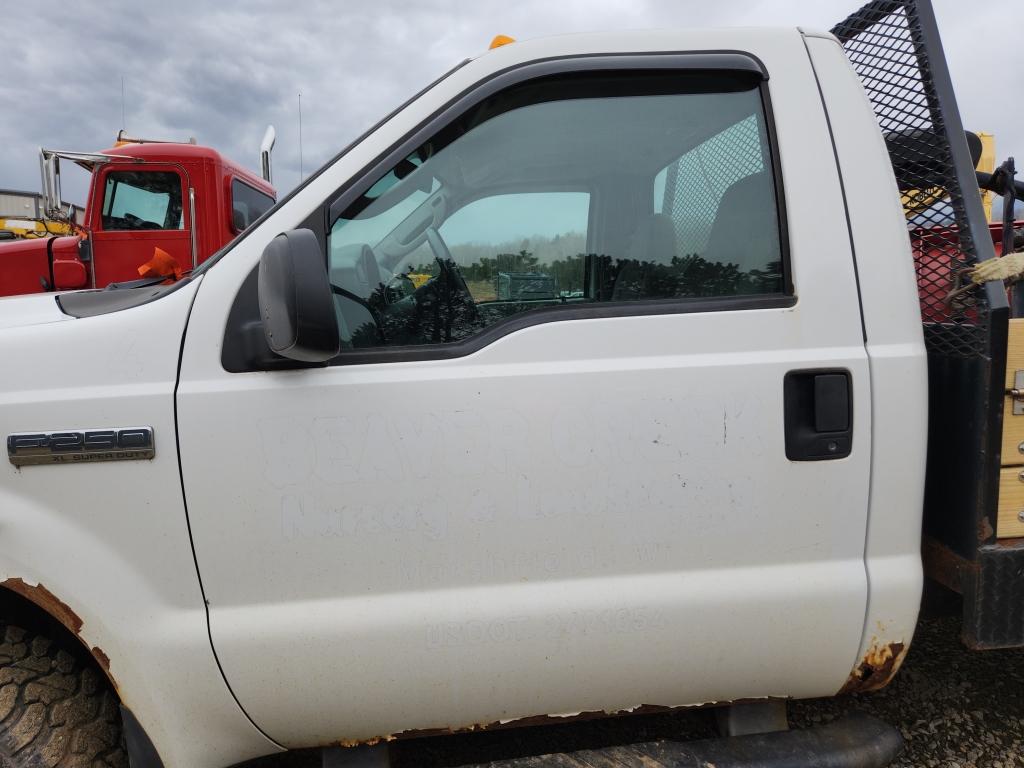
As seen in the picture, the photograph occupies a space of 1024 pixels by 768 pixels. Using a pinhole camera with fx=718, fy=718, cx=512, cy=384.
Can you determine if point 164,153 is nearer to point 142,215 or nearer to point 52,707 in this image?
point 142,215

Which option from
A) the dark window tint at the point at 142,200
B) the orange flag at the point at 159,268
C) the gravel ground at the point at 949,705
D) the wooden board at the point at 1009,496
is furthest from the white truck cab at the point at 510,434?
the dark window tint at the point at 142,200

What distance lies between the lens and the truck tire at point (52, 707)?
1552mm

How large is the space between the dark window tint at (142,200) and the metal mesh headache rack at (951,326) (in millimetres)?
6192

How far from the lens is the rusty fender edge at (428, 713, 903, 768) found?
165cm

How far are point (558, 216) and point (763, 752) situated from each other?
4.49ft

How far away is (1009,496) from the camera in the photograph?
5.40 ft

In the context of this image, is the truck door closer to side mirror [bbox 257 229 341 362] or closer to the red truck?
side mirror [bbox 257 229 341 362]

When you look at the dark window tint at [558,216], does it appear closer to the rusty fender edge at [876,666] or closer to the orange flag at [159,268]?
the rusty fender edge at [876,666]

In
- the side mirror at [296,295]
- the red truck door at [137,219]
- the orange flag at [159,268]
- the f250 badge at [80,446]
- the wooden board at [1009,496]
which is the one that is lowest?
the wooden board at [1009,496]

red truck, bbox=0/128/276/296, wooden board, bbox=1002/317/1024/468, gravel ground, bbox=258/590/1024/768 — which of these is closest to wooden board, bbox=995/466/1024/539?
wooden board, bbox=1002/317/1024/468

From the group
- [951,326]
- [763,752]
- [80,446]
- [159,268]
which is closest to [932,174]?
[951,326]

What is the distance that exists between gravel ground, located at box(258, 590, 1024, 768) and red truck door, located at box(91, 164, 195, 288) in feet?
18.3

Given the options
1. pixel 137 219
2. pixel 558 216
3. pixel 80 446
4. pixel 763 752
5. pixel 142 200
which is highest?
pixel 142 200

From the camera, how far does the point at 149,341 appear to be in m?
1.52
